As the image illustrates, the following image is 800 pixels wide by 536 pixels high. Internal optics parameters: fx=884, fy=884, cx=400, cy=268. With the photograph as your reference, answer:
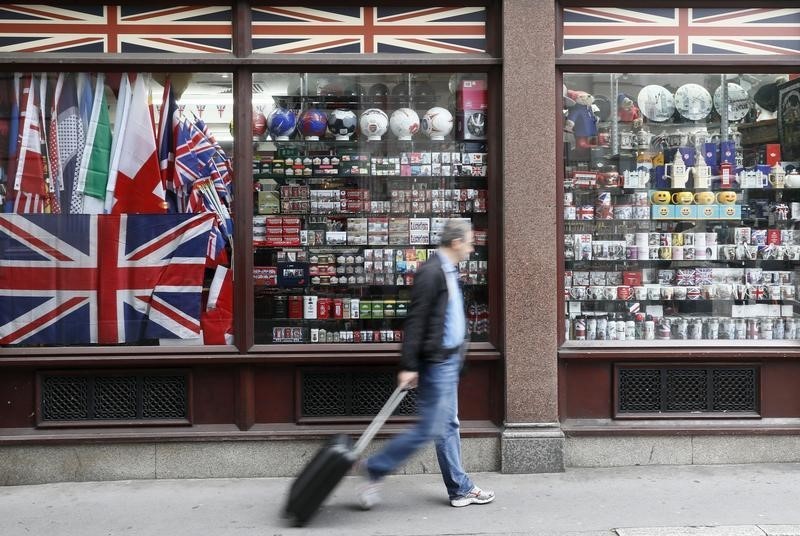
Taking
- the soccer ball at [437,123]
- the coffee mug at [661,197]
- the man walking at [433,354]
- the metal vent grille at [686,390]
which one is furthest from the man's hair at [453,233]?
the coffee mug at [661,197]

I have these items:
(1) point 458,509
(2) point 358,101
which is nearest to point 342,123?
(2) point 358,101

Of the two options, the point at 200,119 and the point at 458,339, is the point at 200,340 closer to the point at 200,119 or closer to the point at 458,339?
the point at 200,119

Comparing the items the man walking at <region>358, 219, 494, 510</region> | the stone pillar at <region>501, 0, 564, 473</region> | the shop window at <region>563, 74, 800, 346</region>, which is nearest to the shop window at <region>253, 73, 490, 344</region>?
the stone pillar at <region>501, 0, 564, 473</region>

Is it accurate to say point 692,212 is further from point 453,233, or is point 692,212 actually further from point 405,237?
point 453,233

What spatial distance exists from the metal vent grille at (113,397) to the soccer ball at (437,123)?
2.93m

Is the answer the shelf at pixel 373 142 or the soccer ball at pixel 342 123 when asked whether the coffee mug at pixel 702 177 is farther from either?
the soccer ball at pixel 342 123

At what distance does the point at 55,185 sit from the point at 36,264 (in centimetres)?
67

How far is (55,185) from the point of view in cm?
733

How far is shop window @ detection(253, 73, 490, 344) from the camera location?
752 cm

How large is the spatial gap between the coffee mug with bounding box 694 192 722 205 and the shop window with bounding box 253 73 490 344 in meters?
1.94

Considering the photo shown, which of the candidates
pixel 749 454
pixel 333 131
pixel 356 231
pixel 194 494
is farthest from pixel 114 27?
Answer: pixel 749 454

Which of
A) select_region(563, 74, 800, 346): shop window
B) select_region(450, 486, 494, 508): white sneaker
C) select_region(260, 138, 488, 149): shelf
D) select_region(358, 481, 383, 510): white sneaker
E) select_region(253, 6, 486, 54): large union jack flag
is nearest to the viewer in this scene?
select_region(358, 481, 383, 510): white sneaker

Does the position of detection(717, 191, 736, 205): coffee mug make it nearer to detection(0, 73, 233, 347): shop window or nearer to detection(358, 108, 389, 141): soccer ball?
detection(358, 108, 389, 141): soccer ball

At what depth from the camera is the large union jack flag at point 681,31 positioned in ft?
24.4
